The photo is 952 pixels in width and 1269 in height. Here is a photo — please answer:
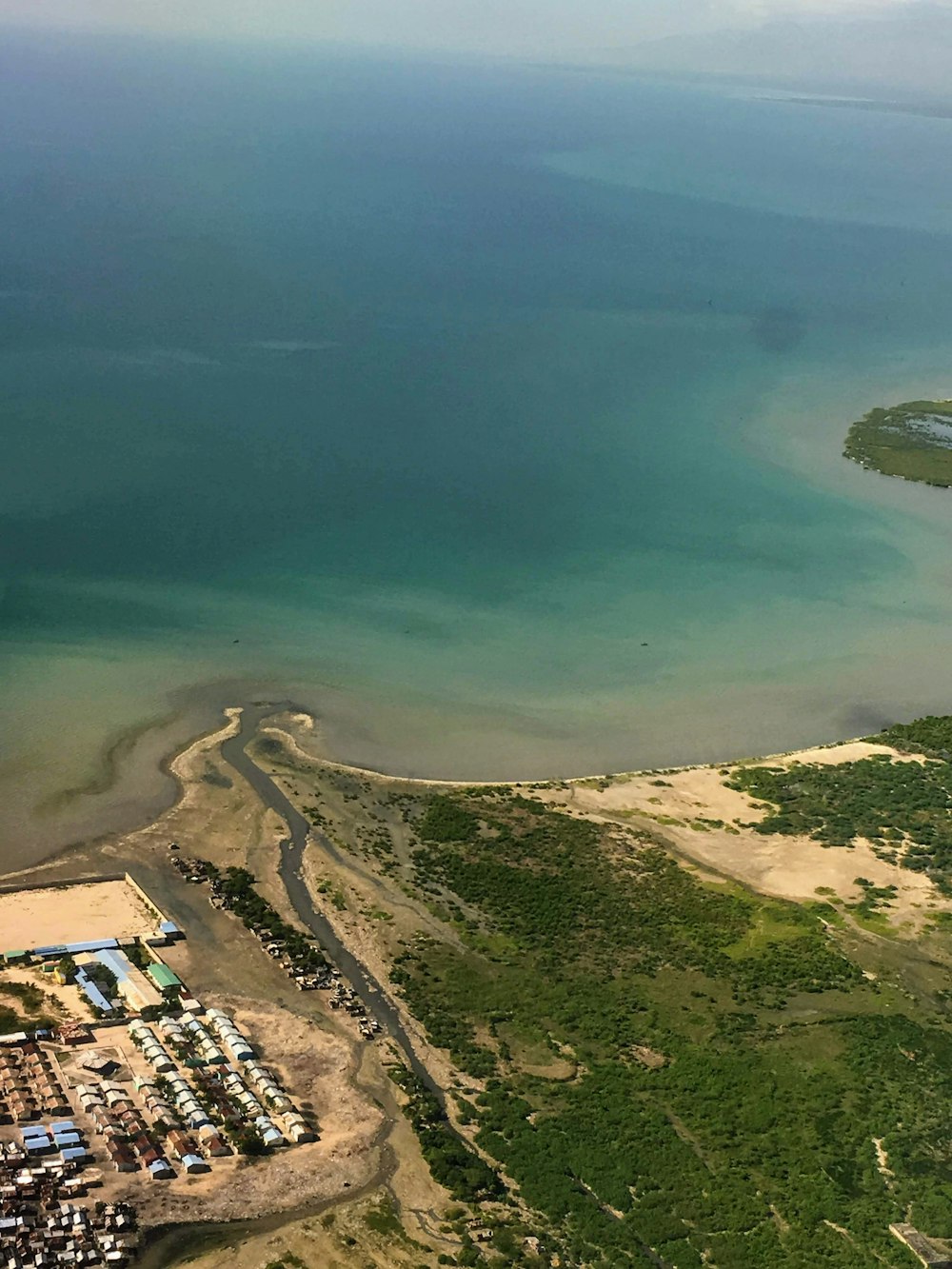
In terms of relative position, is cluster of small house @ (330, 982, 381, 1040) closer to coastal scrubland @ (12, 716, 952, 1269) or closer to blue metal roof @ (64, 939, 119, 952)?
coastal scrubland @ (12, 716, 952, 1269)

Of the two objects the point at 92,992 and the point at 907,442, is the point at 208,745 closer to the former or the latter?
the point at 92,992

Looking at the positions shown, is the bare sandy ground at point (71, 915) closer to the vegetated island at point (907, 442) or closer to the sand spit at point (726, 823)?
the sand spit at point (726, 823)

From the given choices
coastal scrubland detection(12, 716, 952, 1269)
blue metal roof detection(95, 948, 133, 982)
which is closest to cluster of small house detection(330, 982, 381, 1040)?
coastal scrubland detection(12, 716, 952, 1269)

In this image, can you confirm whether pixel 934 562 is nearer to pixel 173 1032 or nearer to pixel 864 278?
Result: pixel 173 1032

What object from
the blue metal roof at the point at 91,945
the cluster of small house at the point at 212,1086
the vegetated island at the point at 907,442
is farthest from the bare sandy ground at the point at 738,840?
the vegetated island at the point at 907,442

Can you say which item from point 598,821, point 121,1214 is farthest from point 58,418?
point 121,1214

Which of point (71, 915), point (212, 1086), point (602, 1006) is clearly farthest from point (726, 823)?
point (71, 915)
